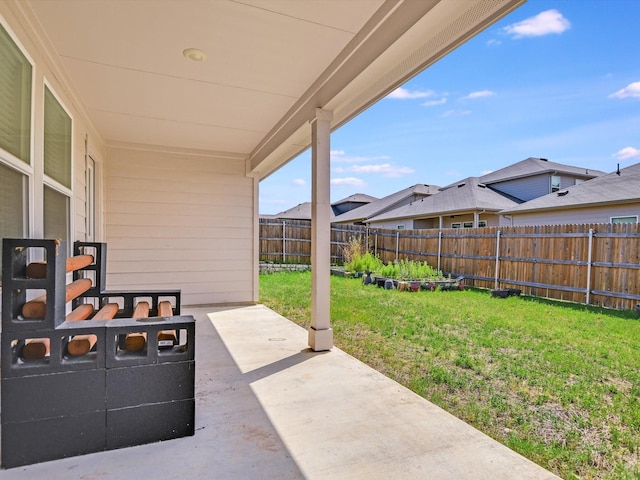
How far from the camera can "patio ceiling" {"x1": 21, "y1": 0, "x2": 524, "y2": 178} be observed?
6.98 feet

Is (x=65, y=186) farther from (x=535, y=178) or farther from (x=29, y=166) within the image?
(x=535, y=178)

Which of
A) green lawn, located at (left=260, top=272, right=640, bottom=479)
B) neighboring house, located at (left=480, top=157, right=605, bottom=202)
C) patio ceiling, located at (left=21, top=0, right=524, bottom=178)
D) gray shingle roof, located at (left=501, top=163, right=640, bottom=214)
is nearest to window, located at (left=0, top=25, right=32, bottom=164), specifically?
patio ceiling, located at (left=21, top=0, right=524, bottom=178)

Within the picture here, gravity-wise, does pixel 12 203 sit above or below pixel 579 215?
below

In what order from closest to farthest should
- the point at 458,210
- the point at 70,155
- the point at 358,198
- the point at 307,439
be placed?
1. the point at 307,439
2. the point at 70,155
3. the point at 458,210
4. the point at 358,198

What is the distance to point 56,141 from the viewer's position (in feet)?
9.34

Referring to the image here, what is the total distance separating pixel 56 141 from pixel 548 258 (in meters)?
8.12

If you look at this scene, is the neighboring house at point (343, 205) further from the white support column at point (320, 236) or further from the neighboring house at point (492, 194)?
the white support column at point (320, 236)

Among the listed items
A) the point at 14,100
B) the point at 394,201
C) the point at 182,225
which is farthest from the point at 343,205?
the point at 14,100

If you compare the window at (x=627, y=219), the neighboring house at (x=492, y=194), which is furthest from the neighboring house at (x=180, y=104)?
the neighboring house at (x=492, y=194)

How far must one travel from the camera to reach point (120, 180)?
5.28 meters

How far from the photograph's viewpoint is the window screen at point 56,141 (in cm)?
258

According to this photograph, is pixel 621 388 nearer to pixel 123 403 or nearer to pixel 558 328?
pixel 558 328

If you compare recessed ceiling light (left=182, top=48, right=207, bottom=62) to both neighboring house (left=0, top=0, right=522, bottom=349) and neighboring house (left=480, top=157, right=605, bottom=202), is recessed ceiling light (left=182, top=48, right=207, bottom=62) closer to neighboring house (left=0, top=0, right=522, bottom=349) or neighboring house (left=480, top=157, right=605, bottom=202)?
neighboring house (left=0, top=0, right=522, bottom=349)

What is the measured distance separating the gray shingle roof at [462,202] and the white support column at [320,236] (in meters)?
10.1
